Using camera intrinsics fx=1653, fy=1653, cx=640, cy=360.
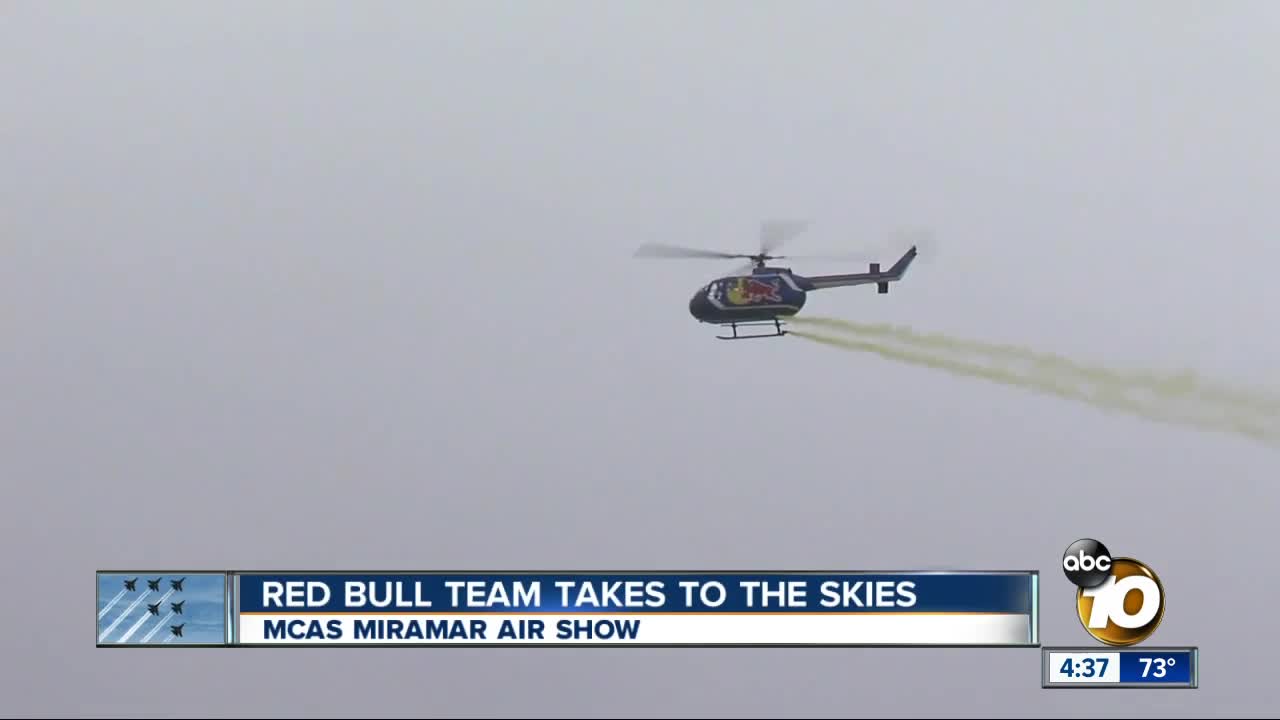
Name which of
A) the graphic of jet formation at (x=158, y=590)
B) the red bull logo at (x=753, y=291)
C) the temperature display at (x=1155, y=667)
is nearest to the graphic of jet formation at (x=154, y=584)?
the graphic of jet formation at (x=158, y=590)

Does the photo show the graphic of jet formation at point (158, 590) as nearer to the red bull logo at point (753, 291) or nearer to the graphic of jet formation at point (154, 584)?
the graphic of jet formation at point (154, 584)

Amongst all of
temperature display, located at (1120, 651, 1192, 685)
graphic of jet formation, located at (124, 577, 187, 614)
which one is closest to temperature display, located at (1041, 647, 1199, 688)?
temperature display, located at (1120, 651, 1192, 685)

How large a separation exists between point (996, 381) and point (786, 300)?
3.90 metres

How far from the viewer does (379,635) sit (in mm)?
24469

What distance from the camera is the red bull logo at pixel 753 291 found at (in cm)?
2889

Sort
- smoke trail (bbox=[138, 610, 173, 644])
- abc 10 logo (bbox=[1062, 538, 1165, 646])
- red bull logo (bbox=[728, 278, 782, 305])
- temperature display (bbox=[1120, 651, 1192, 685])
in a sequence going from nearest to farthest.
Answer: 1. abc 10 logo (bbox=[1062, 538, 1165, 646])
2. temperature display (bbox=[1120, 651, 1192, 685])
3. smoke trail (bbox=[138, 610, 173, 644])
4. red bull logo (bbox=[728, 278, 782, 305])

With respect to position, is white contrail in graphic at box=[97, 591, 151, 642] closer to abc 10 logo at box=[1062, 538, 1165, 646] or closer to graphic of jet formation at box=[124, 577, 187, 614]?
graphic of jet formation at box=[124, 577, 187, 614]

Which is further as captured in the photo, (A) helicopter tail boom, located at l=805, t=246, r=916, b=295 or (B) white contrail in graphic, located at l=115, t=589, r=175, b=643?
(A) helicopter tail boom, located at l=805, t=246, r=916, b=295

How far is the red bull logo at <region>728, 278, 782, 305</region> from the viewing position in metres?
28.9

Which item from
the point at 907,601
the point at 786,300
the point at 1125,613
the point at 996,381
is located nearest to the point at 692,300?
the point at 786,300

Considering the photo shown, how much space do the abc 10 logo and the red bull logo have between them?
7254 millimetres

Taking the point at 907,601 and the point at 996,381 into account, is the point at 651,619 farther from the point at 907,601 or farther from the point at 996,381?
the point at 996,381

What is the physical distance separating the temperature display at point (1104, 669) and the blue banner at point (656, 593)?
1.15m

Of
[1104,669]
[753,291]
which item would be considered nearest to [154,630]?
[753,291]
